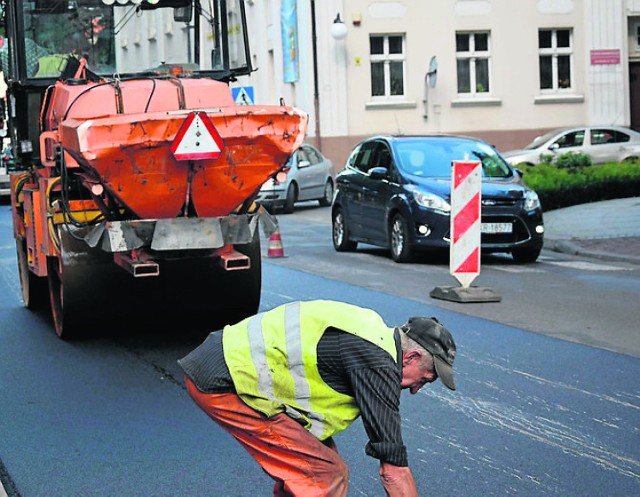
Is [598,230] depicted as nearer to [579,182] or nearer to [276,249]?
[579,182]

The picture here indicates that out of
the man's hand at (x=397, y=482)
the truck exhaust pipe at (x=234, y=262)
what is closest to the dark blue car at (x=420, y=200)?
the truck exhaust pipe at (x=234, y=262)

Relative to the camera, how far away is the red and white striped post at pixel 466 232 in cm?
1315

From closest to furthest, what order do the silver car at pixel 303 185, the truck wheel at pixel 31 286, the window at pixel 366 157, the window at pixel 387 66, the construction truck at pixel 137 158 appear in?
the construction truck at pixel 137 158, the truck wheel at pixel 31 286, the window at pixel 366 157, the silver car at pixel 303 185, the window at pixel 387 66

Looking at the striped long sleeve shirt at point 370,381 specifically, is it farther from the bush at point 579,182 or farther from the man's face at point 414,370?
the bush at point 579,182

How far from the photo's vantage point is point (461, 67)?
128 feet

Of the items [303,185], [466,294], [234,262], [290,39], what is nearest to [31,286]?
[234,262]

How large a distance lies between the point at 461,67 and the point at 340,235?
20496 millimetres

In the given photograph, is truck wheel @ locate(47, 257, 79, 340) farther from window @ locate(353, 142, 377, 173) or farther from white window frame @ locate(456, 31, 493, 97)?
white window frame @ locate(456, 31, 493, 97)

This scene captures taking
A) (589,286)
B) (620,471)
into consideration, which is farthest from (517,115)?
(620,471)

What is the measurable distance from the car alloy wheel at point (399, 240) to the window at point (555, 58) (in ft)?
76.1

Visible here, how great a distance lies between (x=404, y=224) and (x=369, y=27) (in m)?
22.0

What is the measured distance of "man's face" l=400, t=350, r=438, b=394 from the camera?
4230mm

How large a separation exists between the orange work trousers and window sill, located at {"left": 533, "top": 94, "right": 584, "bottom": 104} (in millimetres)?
35628

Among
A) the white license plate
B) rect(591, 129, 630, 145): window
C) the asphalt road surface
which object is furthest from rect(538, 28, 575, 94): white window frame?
the asphalt road surface
